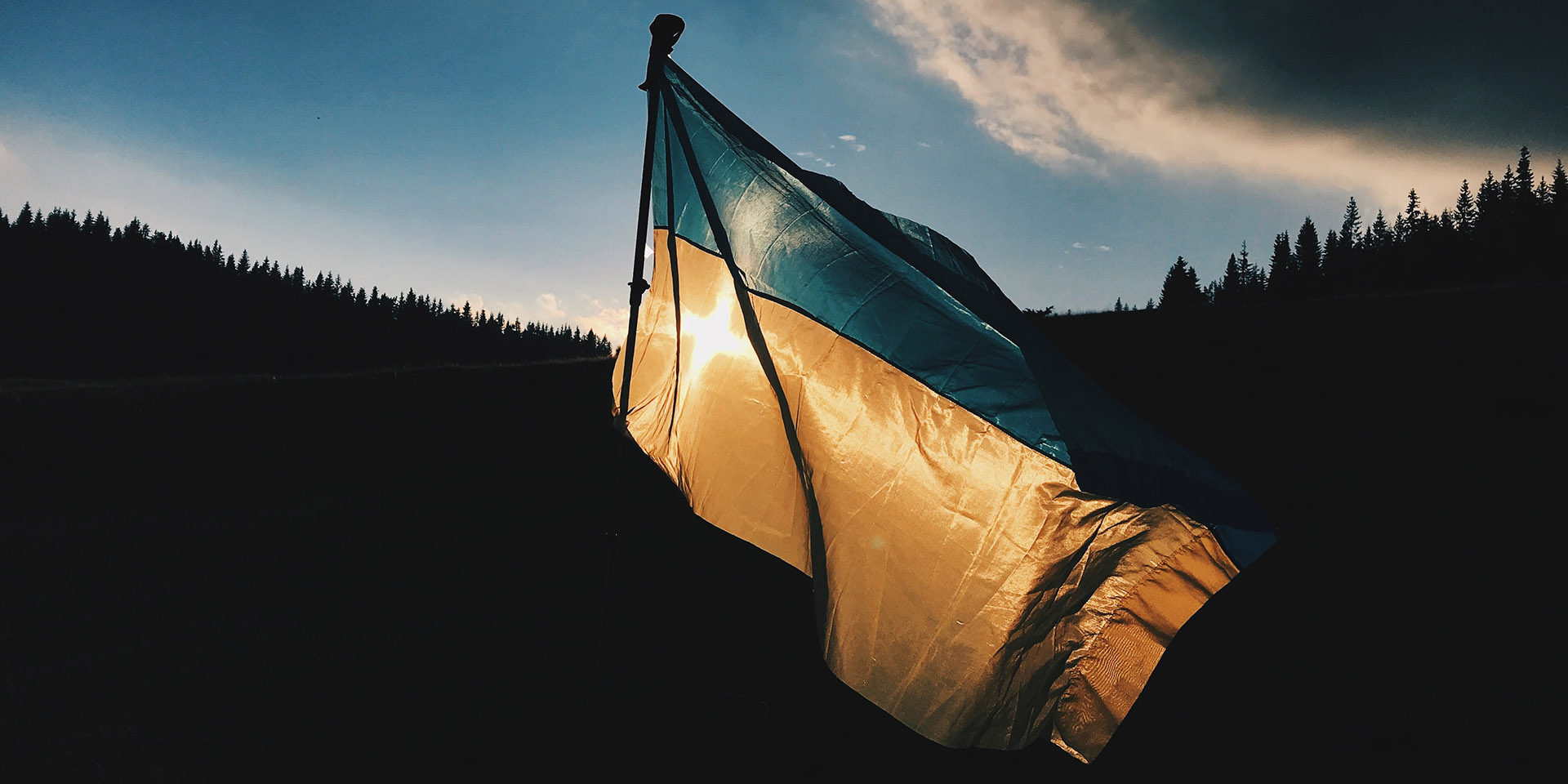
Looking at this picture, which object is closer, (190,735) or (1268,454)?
(190,735)

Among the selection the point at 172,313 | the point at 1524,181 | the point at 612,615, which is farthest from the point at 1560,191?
the point at 172,313

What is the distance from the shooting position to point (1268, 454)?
17.4m

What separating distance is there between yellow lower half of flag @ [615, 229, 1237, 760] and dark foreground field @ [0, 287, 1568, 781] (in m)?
1.25

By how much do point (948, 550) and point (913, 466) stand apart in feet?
1.62

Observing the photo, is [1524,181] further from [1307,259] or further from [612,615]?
[612,615]

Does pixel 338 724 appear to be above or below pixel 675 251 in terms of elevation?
below

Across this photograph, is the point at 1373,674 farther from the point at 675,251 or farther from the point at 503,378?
the point at 503,378

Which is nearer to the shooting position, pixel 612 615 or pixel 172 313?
pixel 612 615

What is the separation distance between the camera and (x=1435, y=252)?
236 feet

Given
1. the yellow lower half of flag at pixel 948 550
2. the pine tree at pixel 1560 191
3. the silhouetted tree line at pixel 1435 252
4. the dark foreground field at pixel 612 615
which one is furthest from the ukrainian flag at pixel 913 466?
the pine tree at pixel 1560 191

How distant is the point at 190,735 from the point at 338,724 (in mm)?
1200

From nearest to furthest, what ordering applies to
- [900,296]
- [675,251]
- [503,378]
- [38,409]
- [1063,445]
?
[1063,445] → [900,296] → [675,251] → [38,409] → [503,378]

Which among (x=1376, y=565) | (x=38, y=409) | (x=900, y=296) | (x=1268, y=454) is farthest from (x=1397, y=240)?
(x=38, y=409)

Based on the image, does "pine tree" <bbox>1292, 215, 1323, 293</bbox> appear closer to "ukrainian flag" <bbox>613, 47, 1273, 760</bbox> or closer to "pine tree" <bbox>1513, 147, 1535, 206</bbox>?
"pine tree" <bbox>1513, 147, 1535, 206</bbox>
